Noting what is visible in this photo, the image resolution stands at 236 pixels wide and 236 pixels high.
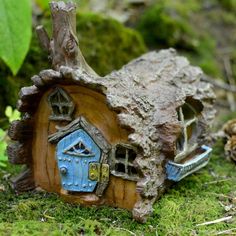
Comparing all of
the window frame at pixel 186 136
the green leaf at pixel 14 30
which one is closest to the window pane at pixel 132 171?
the window frame at pixel 186 136

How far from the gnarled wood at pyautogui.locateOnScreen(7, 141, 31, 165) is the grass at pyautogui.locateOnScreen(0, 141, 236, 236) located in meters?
0.19

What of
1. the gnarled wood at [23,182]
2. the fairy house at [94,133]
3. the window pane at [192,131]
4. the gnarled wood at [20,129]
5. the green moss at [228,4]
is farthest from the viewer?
the green moss at [228,4]

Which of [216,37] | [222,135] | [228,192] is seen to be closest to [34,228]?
[228,192]

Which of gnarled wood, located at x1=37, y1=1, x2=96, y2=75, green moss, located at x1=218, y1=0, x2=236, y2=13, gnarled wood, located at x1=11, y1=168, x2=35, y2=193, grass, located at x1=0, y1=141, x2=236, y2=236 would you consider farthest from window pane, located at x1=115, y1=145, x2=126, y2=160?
green moss, located at x1=218, y1=0, x2=236, y2=13

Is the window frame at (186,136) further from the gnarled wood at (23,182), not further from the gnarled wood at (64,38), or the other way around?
the gnarled wood at (23,182)

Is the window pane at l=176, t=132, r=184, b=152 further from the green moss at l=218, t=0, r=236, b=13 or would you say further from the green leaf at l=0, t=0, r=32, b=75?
the green moss at l=218, t=0, r=236, b=13

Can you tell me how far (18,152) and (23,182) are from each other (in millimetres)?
177

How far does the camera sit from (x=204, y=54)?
5102 mm

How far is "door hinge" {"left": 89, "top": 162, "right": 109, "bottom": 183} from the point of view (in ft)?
8.38

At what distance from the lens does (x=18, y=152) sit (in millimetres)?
2762

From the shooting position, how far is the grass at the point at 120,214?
242 centimetres

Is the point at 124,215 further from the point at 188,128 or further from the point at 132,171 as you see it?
the point at 188,128

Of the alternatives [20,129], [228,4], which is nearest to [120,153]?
[20,129]

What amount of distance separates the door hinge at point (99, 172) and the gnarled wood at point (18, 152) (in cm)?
42
